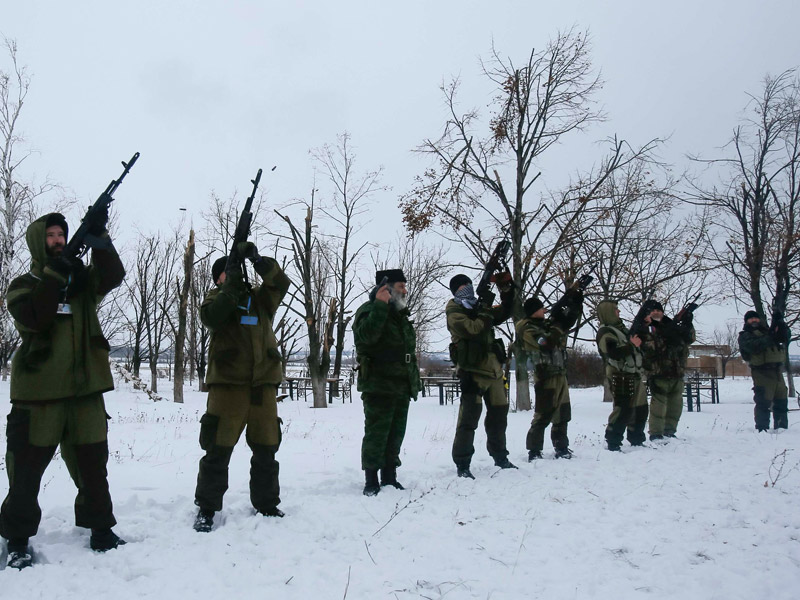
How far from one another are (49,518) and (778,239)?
17437mm

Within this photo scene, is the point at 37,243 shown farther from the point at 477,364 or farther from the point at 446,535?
the point at 477,364

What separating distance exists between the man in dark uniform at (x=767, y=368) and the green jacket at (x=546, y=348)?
409cm

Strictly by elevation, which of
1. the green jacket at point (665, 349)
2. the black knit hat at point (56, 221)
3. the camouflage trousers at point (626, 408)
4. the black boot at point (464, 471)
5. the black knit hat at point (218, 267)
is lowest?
the black boot at point (464, 471)

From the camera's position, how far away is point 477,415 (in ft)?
19.8

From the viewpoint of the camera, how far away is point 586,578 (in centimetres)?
316

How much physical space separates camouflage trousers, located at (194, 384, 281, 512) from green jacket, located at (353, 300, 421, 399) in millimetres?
1175

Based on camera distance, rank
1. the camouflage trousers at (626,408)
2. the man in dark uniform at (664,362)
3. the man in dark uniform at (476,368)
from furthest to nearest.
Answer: the man in dark uniform at (664,362)
the camouflage trousers at (626,408)
the man in dark uniform at (476,368)

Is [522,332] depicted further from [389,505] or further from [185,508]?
[185,508]

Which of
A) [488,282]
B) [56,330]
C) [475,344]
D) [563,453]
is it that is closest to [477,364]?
[475,344]

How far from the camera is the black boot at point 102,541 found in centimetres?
339

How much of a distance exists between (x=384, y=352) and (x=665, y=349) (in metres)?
5.37

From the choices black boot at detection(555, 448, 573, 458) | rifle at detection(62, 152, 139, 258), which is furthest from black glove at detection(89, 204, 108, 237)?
black boot at detection(555, 448, 573, 458)

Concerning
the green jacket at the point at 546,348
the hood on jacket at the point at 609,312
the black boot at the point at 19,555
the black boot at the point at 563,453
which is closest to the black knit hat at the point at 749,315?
the hood on jacket at the point at 609,312

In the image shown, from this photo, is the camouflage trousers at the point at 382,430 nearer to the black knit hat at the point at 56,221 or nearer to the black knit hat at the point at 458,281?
the black knit hat at the point at 458,281
